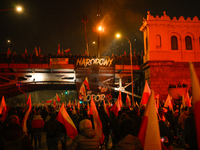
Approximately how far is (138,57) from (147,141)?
95.2ft

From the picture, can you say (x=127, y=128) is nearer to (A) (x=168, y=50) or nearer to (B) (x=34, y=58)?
(A) (x=168, y=50)

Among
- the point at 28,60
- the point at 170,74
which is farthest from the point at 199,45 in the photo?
the point at 28,60

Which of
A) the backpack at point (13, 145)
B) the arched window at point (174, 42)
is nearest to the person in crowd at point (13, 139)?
the backpack at point (13, 145)

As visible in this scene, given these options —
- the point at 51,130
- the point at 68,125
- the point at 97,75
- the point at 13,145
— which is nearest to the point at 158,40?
the point at 97,75

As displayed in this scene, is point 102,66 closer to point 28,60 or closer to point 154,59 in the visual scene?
point 154,59

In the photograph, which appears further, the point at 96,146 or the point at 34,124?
the point at 34,124

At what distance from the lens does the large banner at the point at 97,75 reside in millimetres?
30250

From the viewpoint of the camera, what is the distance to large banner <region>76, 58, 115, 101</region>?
30.2 m

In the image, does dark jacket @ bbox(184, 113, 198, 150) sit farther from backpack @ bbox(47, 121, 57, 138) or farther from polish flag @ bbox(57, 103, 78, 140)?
backpack @ bbox(47, 121, 57, 138)

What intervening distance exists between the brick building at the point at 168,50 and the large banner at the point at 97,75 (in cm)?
526

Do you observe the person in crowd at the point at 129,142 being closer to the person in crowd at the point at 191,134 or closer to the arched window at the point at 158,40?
the person in crowd at the point at 191,134

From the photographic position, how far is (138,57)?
3152 cm

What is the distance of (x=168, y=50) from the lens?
94.7 ft

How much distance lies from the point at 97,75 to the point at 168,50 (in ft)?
35.7
